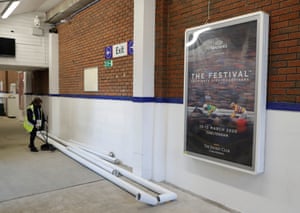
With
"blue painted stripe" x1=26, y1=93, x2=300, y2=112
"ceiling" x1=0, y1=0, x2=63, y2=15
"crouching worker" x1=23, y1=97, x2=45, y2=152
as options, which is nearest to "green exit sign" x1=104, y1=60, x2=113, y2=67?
"blue painted stripe" x1=26, y1=93, x2=300, y2=112

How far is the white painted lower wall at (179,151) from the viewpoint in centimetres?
303

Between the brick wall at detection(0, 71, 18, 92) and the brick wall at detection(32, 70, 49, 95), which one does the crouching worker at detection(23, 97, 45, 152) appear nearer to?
the brick wall at detection(32, 70, 49, 95)

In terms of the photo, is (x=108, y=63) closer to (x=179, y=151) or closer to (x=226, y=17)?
(x=179, y=151)

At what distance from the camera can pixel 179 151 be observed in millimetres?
4395

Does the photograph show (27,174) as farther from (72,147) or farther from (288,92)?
(288,92)

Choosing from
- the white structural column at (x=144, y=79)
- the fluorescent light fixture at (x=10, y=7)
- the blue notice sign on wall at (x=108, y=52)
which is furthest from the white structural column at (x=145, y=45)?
the fluorescent light fixture at (x=10, y=7)

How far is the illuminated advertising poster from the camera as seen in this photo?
10.3ft

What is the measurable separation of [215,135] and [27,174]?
3458mm

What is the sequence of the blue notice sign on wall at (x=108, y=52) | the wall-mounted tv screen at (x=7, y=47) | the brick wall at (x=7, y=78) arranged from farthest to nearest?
the brick wall at (x=7, y=78) < the wall-mounted tv screen at (x=7, y=47) < the blue notice sign on wall at (x=108, y=52)

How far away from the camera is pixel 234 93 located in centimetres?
337

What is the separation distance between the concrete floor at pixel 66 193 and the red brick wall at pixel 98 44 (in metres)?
1.88

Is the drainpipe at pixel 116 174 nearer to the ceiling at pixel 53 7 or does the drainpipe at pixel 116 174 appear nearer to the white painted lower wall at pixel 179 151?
the white painted lower wall at pixel 179 151

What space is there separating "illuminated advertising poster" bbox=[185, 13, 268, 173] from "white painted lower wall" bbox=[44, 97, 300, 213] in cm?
20

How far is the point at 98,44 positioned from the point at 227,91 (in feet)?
13.2
